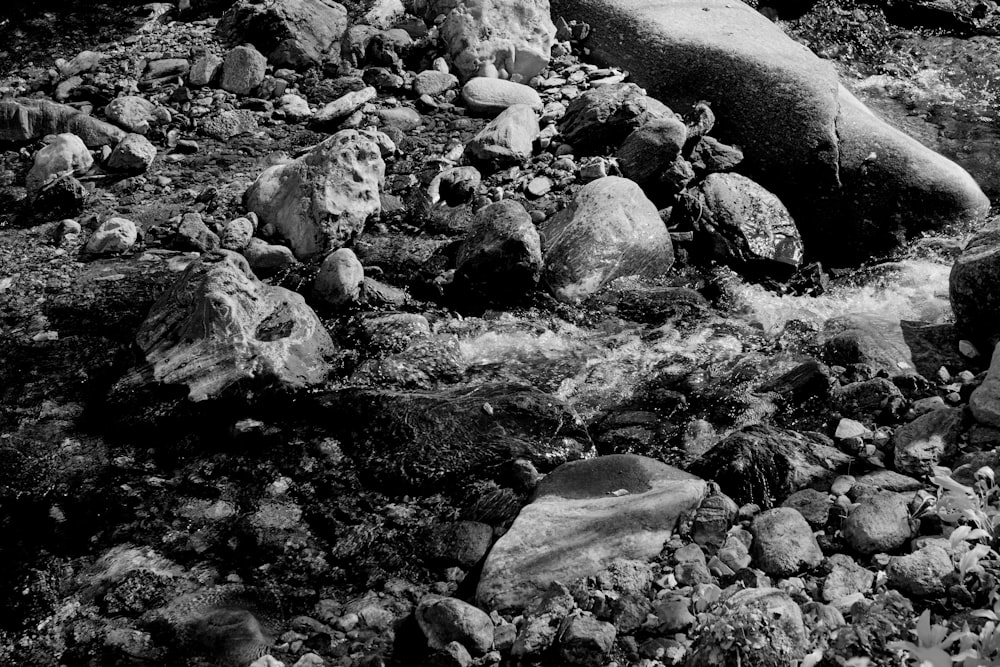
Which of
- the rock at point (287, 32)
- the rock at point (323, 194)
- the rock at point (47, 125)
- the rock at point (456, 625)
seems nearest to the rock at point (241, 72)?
the rock at point (287, 32)

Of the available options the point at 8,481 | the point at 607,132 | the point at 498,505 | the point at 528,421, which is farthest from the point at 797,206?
the point at 8,481

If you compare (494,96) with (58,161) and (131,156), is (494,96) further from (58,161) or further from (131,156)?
(58,161)

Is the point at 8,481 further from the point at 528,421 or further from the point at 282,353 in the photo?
the point at 528,421

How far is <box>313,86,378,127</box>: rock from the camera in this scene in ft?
22.7

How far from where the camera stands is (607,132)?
6.44 m

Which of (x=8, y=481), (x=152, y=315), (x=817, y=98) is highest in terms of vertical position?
(x=817, y=98)

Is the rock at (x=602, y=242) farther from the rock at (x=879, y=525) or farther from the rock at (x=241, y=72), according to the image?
the rock at (x=241, y=72)

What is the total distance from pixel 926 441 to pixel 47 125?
20.7 feet

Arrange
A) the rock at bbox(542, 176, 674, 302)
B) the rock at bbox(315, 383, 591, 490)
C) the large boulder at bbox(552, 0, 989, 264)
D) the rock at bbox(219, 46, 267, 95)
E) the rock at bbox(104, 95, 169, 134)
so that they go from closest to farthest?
the rock at bbox(315, 383, 591, 490), the rock at bbox(542, 176, 674, 302), the large boulder at bbox(552, 0, 989, 264), the rock at bbox(104, 95, 169, 134), the rock at bbox(219, 46, 267, 95)

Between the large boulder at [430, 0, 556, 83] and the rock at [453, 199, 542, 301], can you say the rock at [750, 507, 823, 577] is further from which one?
the large boulder at [430, 0, 556, 83]

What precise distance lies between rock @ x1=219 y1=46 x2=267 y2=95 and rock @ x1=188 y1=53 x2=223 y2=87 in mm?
103

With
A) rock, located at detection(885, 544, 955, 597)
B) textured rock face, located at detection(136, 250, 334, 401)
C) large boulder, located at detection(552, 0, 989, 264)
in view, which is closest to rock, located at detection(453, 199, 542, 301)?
textured rock face, located at detection(136, 250, 334, 401)

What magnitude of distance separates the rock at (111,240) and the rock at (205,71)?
2082 millimetres

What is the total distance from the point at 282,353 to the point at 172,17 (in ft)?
17.0
